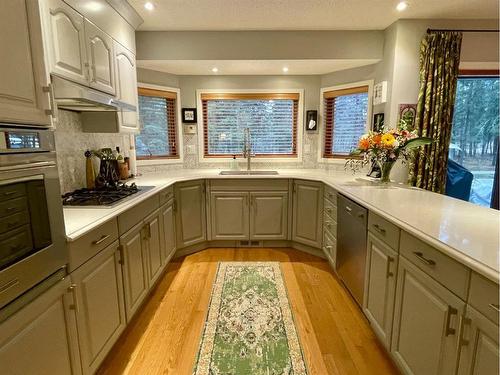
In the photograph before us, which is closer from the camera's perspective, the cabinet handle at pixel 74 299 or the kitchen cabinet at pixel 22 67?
the kitchen cabinet at pixel 22 67

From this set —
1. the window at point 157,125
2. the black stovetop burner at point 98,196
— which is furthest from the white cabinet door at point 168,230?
the window at point 157,125

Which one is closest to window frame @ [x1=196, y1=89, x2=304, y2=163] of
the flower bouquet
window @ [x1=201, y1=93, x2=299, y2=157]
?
window @ [x1=201, y1=93, x2=299, y2=157]

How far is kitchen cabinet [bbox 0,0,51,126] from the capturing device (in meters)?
0.93

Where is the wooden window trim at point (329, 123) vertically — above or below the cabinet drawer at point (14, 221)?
above

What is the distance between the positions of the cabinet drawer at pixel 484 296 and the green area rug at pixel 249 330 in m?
1.06

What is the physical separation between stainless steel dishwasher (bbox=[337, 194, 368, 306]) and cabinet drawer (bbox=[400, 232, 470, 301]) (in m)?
0.53

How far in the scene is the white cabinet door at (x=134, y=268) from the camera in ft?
6.09

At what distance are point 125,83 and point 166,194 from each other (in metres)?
1.09

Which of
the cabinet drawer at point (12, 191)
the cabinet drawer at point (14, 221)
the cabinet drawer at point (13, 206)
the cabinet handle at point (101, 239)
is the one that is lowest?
the cabinet handle at point (101, 239)

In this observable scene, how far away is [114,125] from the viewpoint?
7.86 ft

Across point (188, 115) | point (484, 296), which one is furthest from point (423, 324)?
point (188, 115)

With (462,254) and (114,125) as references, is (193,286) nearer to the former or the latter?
(114,125)

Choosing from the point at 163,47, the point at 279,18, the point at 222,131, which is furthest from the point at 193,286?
the point at 279,18

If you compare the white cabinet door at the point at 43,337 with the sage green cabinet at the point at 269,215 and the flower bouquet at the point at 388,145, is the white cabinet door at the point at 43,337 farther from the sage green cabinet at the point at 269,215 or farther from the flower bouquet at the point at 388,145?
the flower bouquet at the point at 388,145
